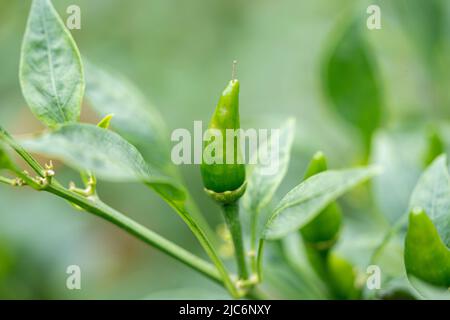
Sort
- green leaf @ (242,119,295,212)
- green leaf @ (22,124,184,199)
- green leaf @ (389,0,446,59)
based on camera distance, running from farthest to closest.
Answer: green leaf @ (389,0,446,59) → green leaf @ (242,119,295,212) → green leaf @ (22,124,184,199)

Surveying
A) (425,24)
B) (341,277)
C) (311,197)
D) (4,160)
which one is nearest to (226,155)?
(311,197)

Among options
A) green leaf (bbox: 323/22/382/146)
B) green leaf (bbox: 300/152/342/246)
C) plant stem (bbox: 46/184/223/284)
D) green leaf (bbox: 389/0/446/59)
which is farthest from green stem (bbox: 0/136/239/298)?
green leaf (bbox: 389/0/446/59)

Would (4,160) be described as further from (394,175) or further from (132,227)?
(394,175)

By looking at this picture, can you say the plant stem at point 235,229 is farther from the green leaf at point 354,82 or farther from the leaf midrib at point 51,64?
the green leaf at point 354,82

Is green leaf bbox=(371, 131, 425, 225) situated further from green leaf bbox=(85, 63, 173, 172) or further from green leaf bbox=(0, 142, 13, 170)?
green leaf bbox=(0, 142, 13, 170)

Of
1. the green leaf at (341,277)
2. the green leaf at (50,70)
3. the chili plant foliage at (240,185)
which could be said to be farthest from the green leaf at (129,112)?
the green leaf at (341,277)
